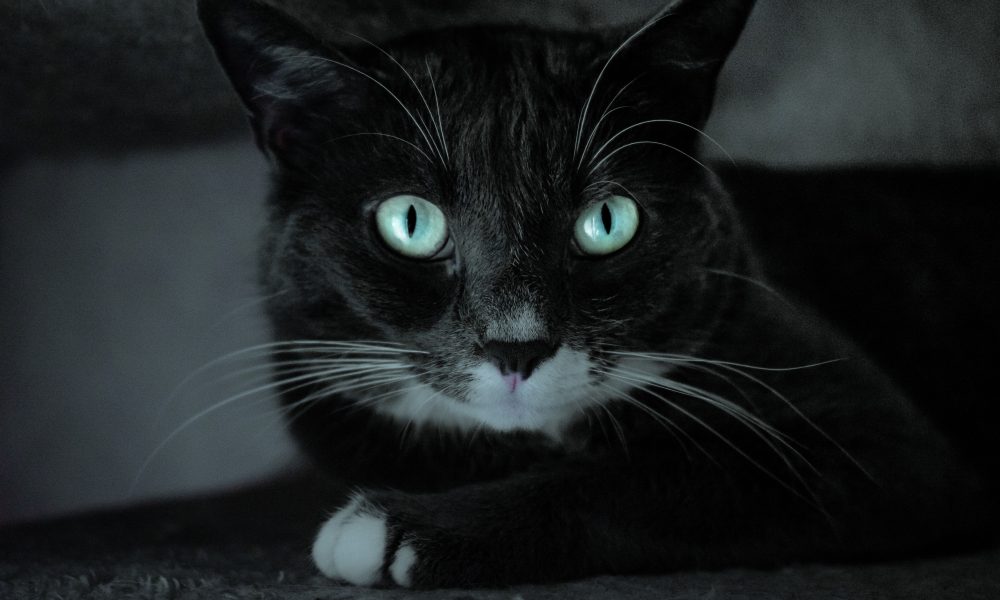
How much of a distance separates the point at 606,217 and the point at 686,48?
0.82 ft

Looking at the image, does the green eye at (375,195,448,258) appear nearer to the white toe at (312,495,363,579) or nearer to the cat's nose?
the cat's nose

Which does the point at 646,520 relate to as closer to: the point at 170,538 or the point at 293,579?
the point at 293,579

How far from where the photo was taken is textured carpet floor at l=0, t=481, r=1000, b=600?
2.99ft

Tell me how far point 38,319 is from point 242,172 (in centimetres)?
51

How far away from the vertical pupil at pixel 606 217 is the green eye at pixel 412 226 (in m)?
0.20

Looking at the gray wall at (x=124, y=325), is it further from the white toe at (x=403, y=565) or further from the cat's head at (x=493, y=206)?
the white toe at (x=403, y=565)

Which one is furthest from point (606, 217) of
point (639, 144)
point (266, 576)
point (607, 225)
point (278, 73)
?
point (266, 576)

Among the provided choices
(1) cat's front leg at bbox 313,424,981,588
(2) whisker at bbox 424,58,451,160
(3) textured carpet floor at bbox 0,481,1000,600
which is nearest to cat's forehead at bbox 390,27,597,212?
(2) whisker at bbox 424,58,451,160

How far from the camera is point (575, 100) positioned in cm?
114

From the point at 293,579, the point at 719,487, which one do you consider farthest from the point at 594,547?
the point at 293,579

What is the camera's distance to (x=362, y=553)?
944 mm

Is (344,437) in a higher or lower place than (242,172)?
lower

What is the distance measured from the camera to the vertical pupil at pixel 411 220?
1.08m

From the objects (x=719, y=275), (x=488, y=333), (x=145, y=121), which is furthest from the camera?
(x=145, y=121)
